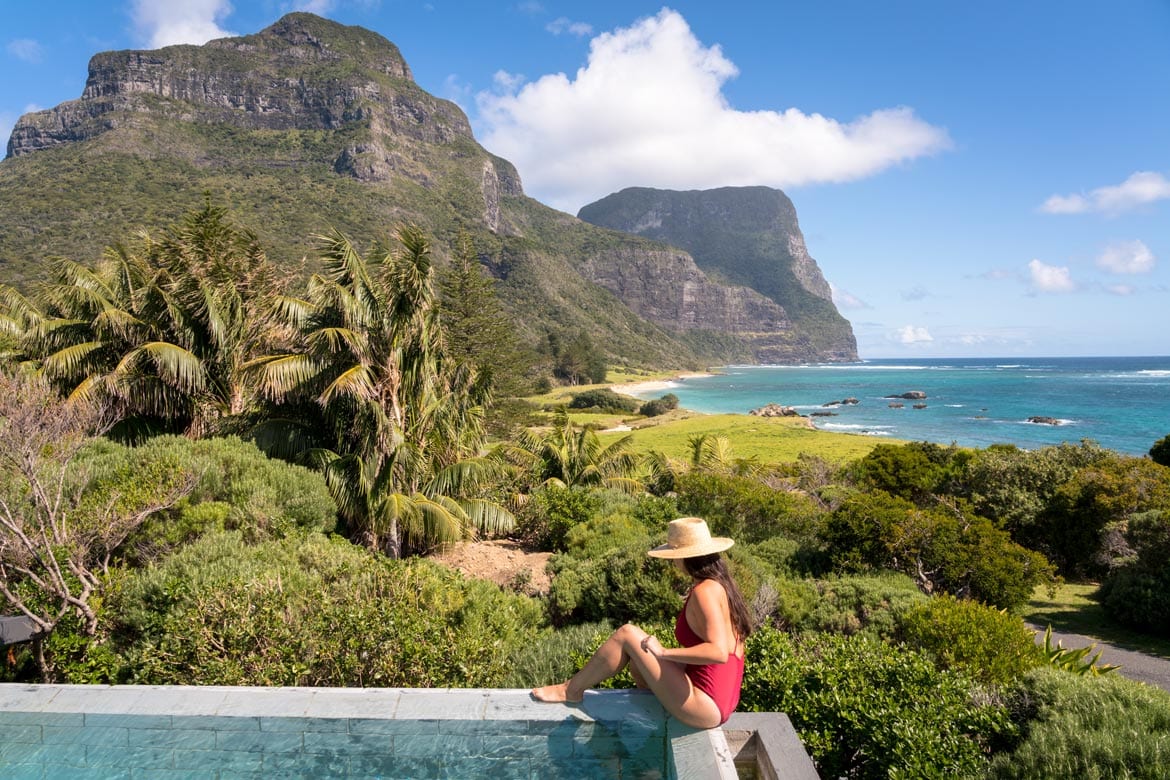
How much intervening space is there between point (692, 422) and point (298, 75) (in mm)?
135758

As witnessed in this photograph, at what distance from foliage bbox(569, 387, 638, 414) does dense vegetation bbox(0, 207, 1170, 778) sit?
4151 cm

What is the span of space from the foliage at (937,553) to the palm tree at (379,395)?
5.94 m

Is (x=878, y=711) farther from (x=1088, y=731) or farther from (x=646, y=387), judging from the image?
(x=646, y=387)

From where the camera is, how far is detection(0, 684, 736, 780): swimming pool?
3496 millimetres

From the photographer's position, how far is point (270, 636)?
194 inches

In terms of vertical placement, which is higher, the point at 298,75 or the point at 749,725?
the point at 298,75

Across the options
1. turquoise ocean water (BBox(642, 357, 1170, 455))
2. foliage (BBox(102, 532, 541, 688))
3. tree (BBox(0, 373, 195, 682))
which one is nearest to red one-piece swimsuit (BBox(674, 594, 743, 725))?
foliage (BBox(102, 532, 541, 688))

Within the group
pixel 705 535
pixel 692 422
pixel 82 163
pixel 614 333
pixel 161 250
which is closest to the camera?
pixel 705 535

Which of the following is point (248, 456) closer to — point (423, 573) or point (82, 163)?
point (423, 573)

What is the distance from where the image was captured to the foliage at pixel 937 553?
355 inches

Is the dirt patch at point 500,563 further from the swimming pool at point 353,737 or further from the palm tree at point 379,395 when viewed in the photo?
the swimming pool at point 353,737

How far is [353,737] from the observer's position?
3.50 meters

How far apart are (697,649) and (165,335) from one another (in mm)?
11496

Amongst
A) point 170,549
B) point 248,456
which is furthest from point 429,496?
point 170,549
